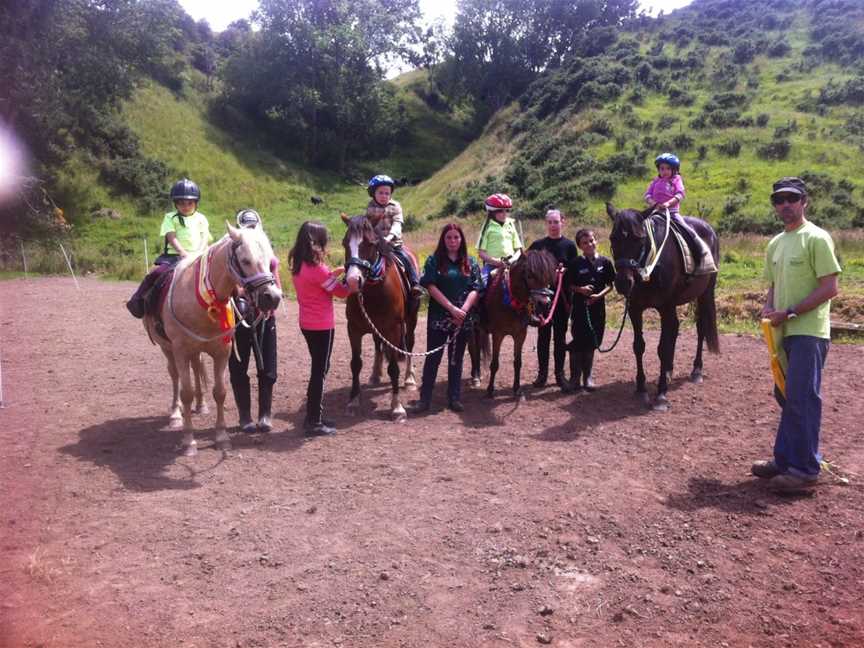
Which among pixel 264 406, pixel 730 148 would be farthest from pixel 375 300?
pixel 730 148

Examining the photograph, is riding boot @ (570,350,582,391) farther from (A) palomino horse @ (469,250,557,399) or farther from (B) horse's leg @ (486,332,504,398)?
(B) horse's leg @ (486,332,504,398)

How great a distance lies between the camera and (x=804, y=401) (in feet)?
15.4

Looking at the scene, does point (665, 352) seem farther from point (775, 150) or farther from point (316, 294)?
point (775, 150)

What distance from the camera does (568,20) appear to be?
2315 inches

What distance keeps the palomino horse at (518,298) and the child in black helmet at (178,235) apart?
123 inches

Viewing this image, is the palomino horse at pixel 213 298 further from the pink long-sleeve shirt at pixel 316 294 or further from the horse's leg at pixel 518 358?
the horse's leg at pixel 518 358

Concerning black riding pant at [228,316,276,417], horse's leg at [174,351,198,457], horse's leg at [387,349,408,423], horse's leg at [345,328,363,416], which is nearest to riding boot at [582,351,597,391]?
horse's leg at [387,349,408,423]


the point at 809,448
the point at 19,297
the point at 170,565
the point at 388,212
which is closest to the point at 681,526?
the point at 809,448

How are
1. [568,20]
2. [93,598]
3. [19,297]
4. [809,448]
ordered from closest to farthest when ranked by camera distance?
[93,598] < [809,448] < [19,297] < [568,20]

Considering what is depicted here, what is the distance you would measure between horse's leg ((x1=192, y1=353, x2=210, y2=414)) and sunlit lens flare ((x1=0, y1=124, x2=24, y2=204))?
832 inches

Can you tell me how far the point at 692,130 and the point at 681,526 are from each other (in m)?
29.0

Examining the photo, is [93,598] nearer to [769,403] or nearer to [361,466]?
[361,466]

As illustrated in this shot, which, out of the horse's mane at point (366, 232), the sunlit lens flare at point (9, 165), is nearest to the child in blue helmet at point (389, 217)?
the horse's mane at point (366, 232)

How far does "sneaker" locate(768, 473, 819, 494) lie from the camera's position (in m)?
4.76
